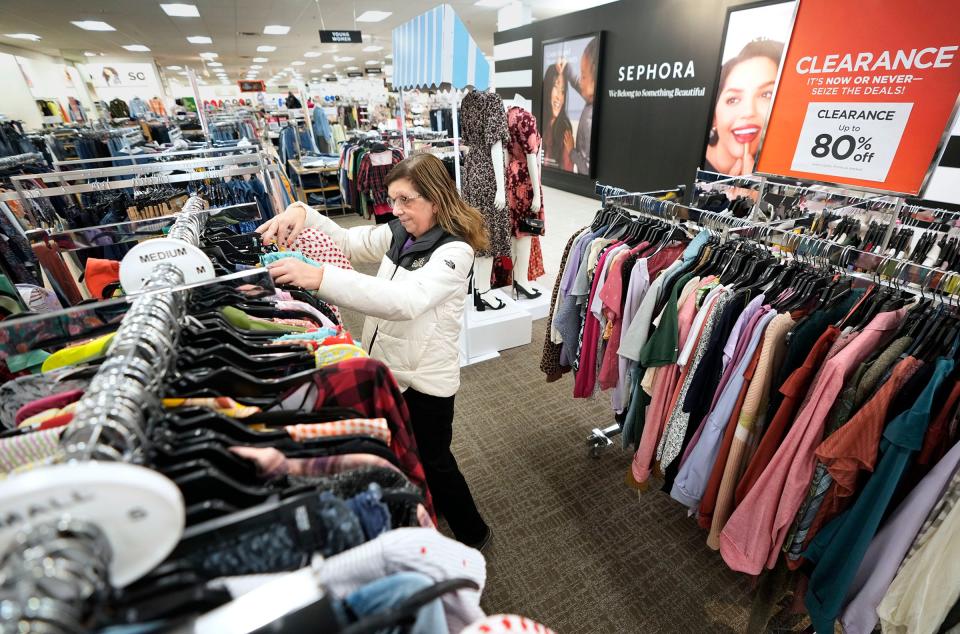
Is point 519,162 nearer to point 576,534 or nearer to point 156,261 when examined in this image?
point 576,534

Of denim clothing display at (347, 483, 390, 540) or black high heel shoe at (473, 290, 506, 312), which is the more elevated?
denim clothing display at (347, 483, 390, 540)

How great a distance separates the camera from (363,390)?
2.97 ft

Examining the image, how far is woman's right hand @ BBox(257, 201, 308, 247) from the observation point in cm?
166

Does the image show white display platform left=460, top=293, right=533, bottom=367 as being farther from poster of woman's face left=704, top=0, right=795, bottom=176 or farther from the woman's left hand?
poster of woman's face left=704, top=0, right=795, bottom=176

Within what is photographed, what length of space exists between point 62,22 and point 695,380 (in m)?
14.6

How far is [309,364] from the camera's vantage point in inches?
36.3

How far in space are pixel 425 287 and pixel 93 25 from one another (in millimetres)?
14408

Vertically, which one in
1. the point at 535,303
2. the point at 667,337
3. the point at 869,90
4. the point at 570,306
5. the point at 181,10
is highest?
the point at 181,10

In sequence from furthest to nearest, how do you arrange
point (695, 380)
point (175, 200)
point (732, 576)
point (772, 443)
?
point (175, 200) → point (732, 576) → point (695, 380) → point (772, 443)

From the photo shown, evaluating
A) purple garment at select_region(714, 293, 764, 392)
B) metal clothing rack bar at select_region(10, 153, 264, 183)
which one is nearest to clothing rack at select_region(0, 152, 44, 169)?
metal clothing rack bar at select_region(10, 153, 264, 183)

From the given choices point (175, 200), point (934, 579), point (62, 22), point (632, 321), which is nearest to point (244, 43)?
point (62, 22)

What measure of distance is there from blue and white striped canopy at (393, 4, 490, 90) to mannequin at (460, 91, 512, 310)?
0.17 metres

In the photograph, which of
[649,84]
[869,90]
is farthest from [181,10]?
[869,90]

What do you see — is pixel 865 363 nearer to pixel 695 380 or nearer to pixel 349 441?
pixel 695 380
